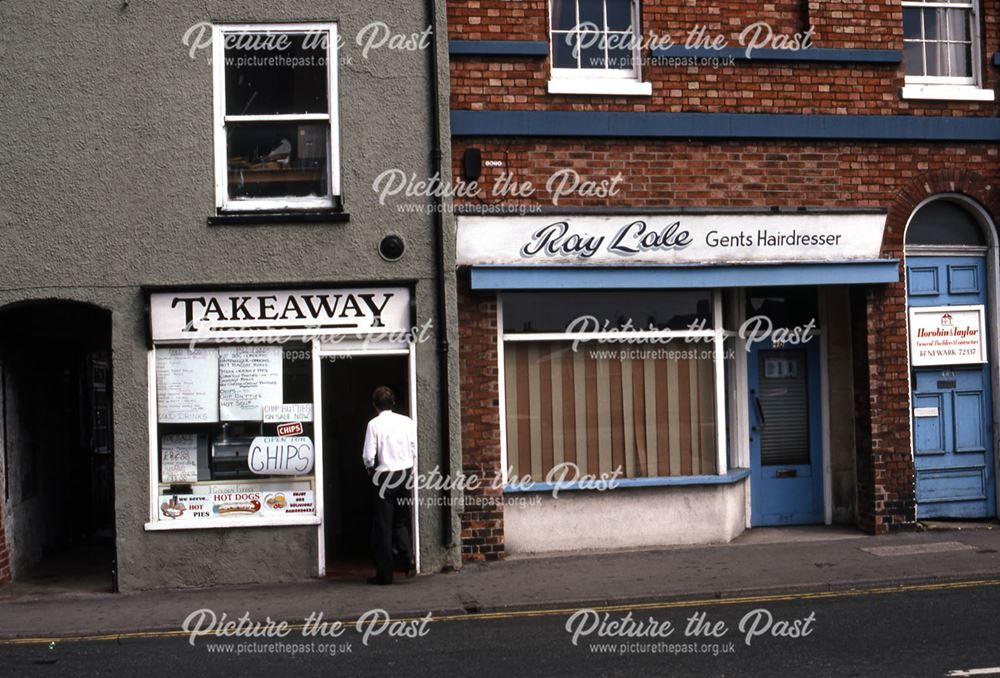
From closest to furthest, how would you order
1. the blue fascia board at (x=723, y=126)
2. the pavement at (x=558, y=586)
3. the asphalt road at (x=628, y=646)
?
the asphalt road at (x=628, y=646) → the pavement at (x=558, y=586) → the blue fascia board at (x=723, y=126)

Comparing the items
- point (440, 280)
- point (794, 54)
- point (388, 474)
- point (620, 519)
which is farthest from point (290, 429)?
point (794, 54)

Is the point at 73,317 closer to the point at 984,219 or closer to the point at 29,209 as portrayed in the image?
the point at 29,209

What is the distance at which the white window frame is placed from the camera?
11.3 meters

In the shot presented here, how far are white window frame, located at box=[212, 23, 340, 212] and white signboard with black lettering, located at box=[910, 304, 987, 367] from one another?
257 inches

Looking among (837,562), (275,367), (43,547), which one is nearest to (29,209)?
(275,367)

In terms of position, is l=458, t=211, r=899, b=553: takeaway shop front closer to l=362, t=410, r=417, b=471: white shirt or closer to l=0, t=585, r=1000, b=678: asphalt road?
l=362, t=410, r=417, b=471: white shirt

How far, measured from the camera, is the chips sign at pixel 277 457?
37.0ft

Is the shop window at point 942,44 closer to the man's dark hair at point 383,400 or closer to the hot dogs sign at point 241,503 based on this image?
the man's dark hair at point 383,400

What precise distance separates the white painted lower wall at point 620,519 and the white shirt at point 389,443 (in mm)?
1544

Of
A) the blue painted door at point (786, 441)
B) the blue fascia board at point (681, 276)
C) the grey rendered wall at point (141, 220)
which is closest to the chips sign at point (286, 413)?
the grey rendered wall at point (141, 220)

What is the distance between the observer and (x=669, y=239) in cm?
1196

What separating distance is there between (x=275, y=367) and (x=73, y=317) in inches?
115

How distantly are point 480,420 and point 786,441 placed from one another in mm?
3744

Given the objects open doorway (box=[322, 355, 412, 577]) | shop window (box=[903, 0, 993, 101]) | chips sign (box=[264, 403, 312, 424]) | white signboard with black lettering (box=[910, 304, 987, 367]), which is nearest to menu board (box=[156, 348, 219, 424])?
chips sign (box=[264, 403, 312, 424])
